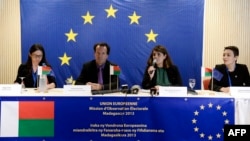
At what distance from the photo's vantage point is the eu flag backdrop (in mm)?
4590

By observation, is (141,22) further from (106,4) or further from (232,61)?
(232,61)

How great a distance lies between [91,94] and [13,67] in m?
2.34

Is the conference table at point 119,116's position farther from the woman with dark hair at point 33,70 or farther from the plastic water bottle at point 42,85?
the woman with dark hair at point 33,70

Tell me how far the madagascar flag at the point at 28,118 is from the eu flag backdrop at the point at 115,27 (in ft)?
6.20

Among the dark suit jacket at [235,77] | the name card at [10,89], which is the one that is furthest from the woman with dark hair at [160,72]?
the name card at [10,89]

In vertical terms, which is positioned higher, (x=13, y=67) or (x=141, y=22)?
(x=141, y=22)

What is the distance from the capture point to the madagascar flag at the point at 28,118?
9.19ft

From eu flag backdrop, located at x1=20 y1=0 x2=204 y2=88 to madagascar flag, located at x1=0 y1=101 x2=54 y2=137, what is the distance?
1.89 metres

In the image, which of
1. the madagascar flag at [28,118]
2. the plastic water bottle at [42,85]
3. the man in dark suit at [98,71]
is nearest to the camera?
the madagascar flag at [28,118]

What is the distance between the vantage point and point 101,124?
2.84 metres

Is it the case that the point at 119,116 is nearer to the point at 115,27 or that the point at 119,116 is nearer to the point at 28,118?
the point at 28,118

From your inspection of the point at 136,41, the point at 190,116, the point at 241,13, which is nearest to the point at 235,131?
the point at 190,116

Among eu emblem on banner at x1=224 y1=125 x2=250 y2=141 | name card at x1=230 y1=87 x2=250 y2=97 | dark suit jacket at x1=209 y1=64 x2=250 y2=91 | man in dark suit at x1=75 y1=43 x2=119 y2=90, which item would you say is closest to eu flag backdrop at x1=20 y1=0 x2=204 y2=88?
man in dark suit at x1=75 y1=43 x2=119 y2=90

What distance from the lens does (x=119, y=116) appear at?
2.84m
